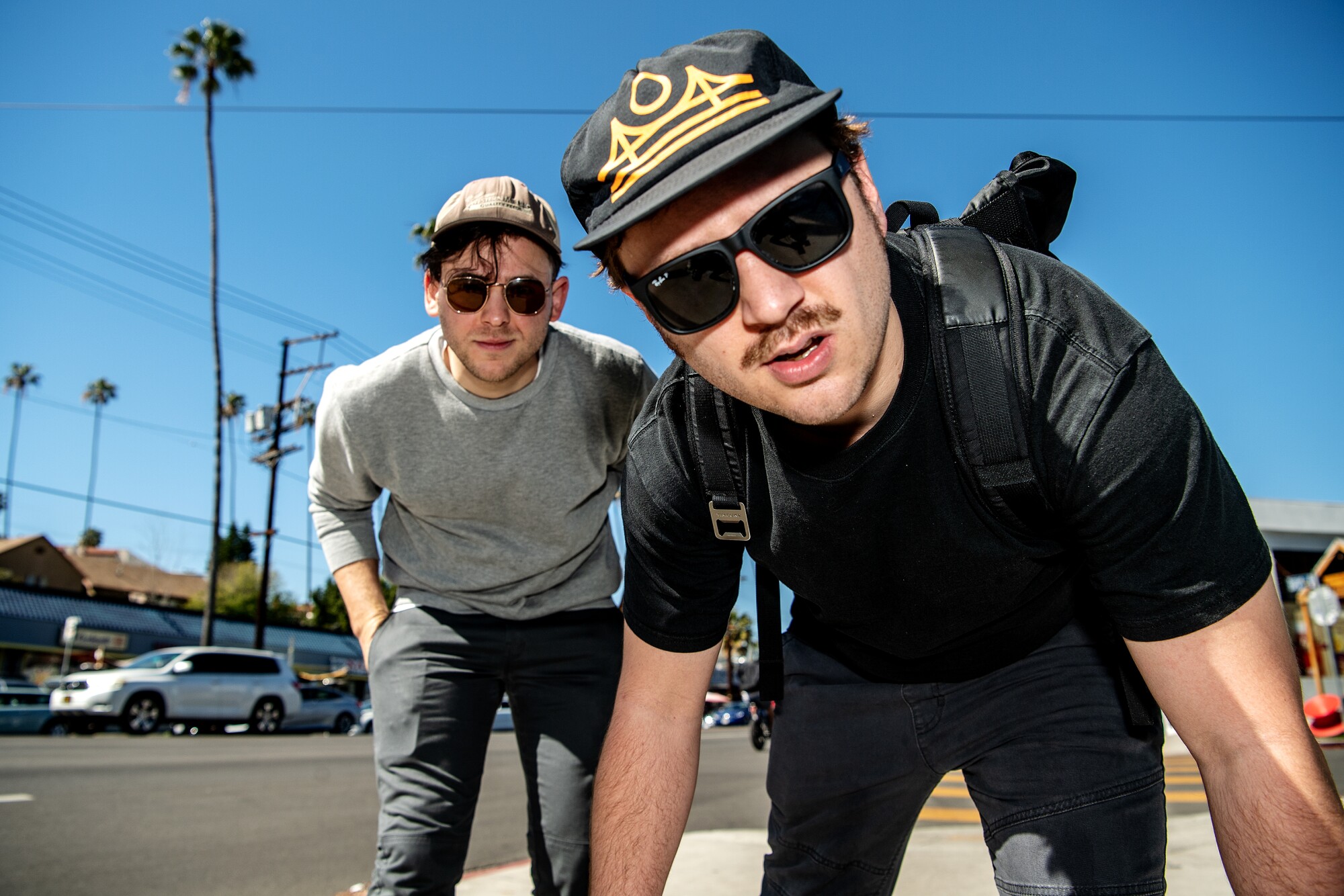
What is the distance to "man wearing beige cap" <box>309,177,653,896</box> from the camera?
3002mm

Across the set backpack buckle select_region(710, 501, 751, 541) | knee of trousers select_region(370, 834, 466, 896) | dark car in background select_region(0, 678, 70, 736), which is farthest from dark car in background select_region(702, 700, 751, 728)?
backpack buckle select_region(710, 501, 751, 541)

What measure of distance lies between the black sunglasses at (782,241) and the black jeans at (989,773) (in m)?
1.08

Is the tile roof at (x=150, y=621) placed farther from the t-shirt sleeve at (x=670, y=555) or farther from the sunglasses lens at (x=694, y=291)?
the sunglasses lens at (x=694, y=291)

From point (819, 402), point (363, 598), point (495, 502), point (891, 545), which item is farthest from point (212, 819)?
point (819, 402)

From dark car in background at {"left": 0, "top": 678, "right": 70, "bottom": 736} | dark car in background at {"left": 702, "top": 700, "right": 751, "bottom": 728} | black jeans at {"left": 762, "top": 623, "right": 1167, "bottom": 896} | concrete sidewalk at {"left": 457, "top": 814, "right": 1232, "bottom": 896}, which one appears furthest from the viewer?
dark car in background at {"left": 702, "top": 700, "right": 751, "bottom": 728}

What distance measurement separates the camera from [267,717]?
20797 mm

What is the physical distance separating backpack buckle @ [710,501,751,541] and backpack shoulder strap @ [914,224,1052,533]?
45 cm

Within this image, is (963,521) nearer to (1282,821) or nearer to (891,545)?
(891,545)

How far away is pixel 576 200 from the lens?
1907mm

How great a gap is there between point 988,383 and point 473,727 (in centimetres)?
210

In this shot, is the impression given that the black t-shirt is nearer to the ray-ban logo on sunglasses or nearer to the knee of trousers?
the ray-ban logo on sunglasses

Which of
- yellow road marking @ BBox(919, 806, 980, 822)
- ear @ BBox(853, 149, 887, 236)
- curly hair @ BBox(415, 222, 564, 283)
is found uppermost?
curly hair @ BBox(415, 222, 564, 283)

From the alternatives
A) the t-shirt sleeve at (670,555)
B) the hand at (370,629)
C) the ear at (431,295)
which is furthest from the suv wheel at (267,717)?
the t-shirt sleeve at (670,555)

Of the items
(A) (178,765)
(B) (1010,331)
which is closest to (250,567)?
(A) (178,765)
